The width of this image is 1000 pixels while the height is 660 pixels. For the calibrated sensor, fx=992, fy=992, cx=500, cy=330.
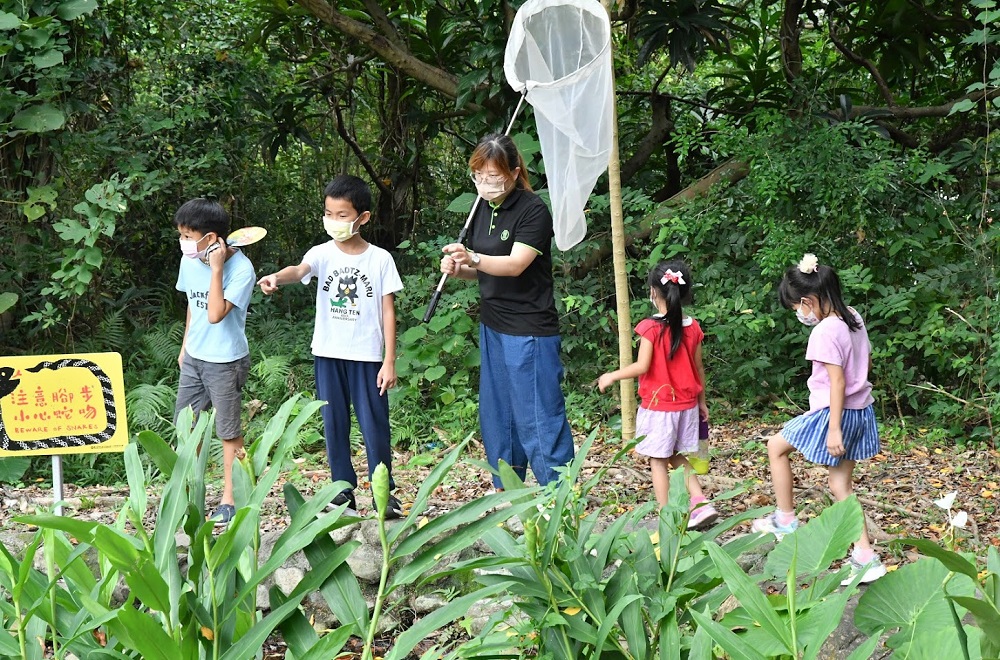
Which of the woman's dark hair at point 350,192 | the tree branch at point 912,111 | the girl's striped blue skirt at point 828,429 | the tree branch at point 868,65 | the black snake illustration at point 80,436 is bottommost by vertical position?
the girl's striped blue skirt at point 828,429

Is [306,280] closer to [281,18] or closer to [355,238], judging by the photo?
[355,238]

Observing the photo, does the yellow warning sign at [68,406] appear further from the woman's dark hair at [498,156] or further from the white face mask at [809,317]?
the white face mask at [809,317]

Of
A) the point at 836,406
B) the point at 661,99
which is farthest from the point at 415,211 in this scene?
the point at 836,406

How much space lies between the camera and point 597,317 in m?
5.91

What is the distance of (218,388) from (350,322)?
59cm

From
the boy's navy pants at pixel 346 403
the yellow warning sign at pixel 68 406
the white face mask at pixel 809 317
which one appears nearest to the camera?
the yellow warning sign at pixel 68 406

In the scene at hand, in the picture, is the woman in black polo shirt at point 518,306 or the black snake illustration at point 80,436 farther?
the woman in black polo shirt at point 518,306

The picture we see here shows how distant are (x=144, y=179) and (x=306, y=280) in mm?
2409

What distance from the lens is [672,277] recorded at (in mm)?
3395

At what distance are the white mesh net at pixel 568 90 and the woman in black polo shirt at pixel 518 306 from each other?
224 millimetres

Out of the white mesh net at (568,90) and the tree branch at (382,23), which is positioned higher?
the tree branch at (382,23)

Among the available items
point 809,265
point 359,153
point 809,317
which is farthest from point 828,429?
point 359,153

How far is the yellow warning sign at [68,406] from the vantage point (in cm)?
309

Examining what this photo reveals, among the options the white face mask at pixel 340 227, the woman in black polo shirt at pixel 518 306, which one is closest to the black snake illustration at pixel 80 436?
the white face mask at pixel 340 227
